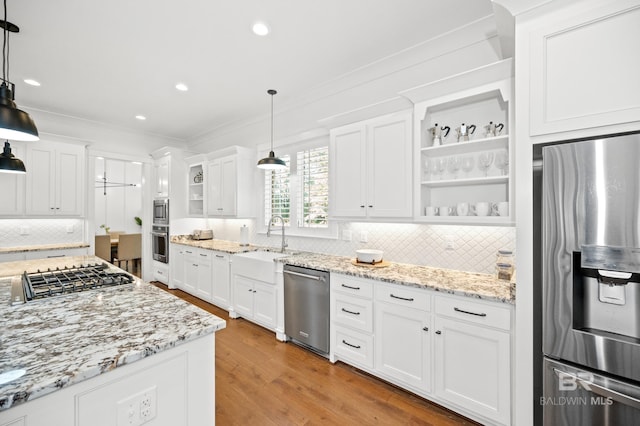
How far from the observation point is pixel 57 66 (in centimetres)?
311

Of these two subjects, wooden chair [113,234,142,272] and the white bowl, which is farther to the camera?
wooden chair [113,234,142,272]

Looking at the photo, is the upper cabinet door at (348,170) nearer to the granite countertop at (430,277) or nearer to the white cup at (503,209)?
the granite countertop at (430,277)

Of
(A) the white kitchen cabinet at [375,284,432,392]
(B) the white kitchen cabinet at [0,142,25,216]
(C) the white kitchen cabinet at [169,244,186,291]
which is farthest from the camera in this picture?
(C) the white kitchen cabinet at [169,244,186,291]

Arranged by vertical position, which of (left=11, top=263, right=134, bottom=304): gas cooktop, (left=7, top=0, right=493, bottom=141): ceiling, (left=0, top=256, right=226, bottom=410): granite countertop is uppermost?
(left=7, top=0, right=493, bottom=141): ceiling

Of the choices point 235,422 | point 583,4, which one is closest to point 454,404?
point 235,422

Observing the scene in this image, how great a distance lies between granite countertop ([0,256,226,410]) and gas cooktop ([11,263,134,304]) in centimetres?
7

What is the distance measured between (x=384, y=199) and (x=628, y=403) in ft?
6.26

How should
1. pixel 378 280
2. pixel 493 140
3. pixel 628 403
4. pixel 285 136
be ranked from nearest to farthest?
pixel 628 403 → pixel 493 140 → pixel 378 280 → pixel 285 136

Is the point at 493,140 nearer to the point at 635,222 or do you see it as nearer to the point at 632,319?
the point at 635,222

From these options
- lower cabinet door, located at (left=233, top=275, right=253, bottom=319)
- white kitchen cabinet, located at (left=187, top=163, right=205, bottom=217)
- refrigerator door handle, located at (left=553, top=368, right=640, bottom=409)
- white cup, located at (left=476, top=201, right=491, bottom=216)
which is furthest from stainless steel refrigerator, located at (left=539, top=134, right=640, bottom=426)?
white kitchen cabinet, located at (left=187, top=163, right=205, bottom=217)

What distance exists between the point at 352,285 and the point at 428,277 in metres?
0.65

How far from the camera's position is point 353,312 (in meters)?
2.55

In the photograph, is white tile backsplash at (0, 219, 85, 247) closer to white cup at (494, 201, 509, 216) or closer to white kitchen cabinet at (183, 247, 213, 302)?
white kitchen cabinet at (183, 247, 213, 302)

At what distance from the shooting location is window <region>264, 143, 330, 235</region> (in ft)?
12.0
